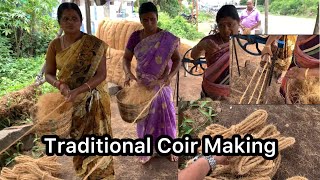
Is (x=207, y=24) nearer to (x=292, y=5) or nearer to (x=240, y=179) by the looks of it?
(x=292, y=5)

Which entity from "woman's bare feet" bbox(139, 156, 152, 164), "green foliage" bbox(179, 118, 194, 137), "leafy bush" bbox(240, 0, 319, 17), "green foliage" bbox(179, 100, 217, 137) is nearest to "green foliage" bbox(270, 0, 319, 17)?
"leafy bush" bbox(240, 0, 319, 17)

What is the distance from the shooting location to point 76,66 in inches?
65.4

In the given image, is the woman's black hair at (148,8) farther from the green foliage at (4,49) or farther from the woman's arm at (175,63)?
the green foliage at (4,49)

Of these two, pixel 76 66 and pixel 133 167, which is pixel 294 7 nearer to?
pixel 76 66

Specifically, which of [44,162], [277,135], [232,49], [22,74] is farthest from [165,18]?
[44,162]

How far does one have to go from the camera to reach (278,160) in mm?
1588

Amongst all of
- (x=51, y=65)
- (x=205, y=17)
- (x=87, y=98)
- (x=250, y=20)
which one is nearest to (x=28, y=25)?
(x=51, y=65)

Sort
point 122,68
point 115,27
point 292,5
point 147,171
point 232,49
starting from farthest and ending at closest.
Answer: point 147,171, point 122,68, point 115,27, point 232,49, point 292,5

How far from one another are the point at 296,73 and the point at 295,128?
0.36 m

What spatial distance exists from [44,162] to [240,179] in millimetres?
1259

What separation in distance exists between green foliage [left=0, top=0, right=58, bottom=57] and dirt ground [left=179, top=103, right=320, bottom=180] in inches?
43.6

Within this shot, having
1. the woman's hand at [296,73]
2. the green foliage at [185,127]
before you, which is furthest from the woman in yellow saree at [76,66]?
the woman's hand at [296,73]

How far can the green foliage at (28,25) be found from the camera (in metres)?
1.80

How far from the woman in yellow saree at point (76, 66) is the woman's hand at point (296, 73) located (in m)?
0.95
